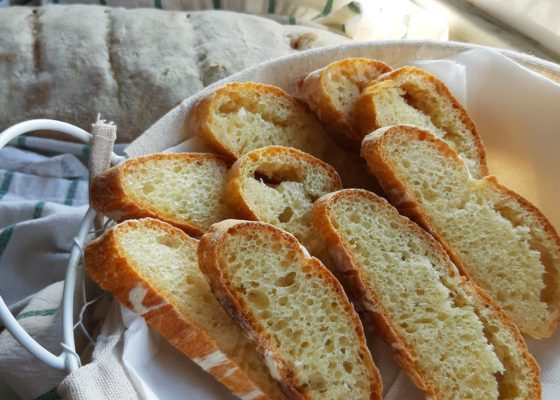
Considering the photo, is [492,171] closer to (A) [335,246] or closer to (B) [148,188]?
(A) [335,246]

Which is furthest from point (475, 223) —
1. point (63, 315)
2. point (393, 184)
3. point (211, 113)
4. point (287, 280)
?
point (63, 315)

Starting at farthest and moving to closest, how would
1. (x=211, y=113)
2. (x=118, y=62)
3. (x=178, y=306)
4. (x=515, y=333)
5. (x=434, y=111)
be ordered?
(x=118, y=62) < (x=434, y=111) < (x=211, y=113) < (x=515, y=333) < (x=178, y=306)

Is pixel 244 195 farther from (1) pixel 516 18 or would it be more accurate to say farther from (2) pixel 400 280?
(1) pixel 516 18

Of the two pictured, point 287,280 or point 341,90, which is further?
point 341,90

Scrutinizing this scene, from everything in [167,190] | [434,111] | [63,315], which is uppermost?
[434,111]

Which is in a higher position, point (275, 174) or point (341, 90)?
point (341, 90)

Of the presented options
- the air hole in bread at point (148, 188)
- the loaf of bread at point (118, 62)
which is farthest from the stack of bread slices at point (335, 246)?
the loaf of bread at point (118, 62)

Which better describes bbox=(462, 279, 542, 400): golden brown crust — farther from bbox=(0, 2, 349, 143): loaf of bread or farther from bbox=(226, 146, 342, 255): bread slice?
bbox=(0, 2, 349, 143): loaf of bread

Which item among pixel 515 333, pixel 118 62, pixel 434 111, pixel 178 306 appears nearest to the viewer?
pixel 178 306
